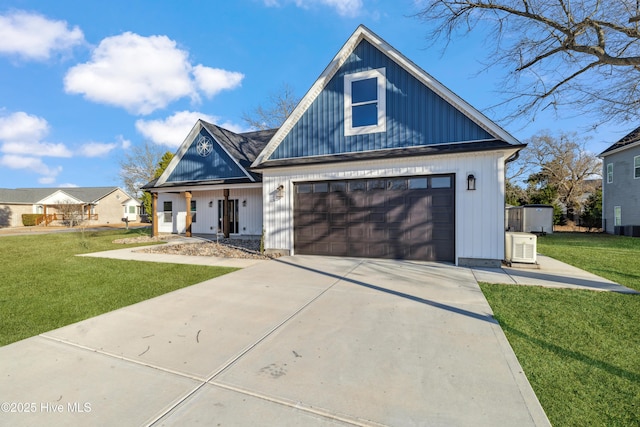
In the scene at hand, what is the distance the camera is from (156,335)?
346cm

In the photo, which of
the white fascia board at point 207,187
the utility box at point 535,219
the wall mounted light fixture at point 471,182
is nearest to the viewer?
the wall mounted light fixture at point 471,182

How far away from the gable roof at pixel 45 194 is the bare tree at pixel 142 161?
10.1 ft

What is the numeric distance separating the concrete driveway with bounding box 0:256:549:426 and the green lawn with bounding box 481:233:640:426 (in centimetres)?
20

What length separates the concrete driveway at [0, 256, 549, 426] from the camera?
2113 millimetres

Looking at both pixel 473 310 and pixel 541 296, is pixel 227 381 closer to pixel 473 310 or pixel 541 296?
pixel 473 310

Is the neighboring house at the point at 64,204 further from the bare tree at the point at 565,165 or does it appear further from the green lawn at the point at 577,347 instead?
the bare tree at the point at 565,165

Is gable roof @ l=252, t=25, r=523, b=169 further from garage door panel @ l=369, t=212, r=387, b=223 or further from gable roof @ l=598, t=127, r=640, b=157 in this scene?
gable roof @ l=598, t=127, r=640, b=157

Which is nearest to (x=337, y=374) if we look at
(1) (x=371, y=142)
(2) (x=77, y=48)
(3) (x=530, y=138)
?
(1) (x=371, y=142)

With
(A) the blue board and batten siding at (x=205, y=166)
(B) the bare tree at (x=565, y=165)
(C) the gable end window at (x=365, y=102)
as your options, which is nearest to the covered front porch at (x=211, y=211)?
(A) the blue board and batten siding at (x=205, y=166)

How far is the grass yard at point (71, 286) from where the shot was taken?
13.1ft

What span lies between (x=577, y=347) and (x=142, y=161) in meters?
47.1

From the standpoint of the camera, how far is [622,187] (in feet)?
59.1

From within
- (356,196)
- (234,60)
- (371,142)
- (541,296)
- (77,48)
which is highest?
(234,60)

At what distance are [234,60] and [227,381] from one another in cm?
1757
